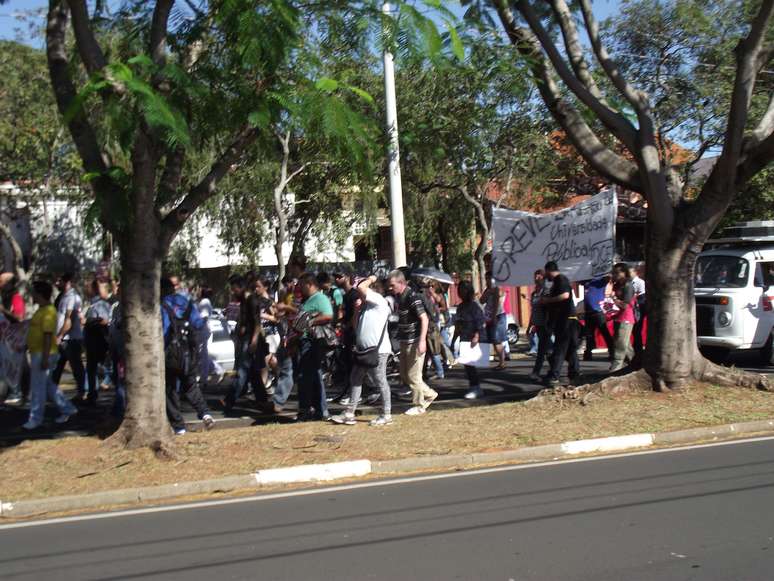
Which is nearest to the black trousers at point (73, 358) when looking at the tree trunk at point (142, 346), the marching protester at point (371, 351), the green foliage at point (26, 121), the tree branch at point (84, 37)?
the tree trunk at point (142, 346)

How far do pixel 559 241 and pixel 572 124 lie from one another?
3.03 m

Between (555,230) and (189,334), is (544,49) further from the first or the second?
(189,334)

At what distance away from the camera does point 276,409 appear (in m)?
11.4

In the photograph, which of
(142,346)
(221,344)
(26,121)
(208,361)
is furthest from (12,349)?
(26,121)

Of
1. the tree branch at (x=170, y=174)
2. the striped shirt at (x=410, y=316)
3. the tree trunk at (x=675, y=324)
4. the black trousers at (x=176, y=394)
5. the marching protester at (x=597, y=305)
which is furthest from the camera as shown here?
the marching protester at (x=597, y=305)

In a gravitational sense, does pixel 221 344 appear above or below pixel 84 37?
below

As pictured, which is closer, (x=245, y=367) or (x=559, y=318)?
(x=245, y=367)

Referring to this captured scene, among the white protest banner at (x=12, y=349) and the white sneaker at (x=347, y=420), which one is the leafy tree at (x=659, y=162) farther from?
the white protest banner at (x=12, y=349)

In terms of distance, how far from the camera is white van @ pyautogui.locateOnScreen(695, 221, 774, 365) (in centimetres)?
1423

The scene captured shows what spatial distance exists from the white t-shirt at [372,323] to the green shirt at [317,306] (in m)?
0.48

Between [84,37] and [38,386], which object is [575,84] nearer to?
[84,37]

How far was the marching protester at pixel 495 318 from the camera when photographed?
50.4ft

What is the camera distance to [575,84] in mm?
11352

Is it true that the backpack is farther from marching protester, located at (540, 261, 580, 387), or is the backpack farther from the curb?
marching protester, located at (540, 261, 580, 387)
